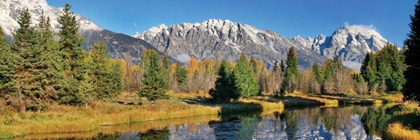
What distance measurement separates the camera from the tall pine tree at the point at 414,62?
32438mm

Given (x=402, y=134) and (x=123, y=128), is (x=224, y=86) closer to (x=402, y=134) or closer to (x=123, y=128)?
(x=123, y=128)

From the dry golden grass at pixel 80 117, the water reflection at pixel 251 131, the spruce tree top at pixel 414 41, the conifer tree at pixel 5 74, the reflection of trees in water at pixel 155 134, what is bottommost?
the reflection of trees in water at pixel 155 134

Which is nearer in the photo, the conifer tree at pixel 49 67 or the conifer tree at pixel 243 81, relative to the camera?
the conifer tree at pixel 49 67

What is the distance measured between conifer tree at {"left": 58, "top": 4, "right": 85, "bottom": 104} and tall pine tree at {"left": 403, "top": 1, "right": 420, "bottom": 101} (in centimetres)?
3654

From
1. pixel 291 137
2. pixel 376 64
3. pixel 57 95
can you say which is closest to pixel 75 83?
pixel 57 95

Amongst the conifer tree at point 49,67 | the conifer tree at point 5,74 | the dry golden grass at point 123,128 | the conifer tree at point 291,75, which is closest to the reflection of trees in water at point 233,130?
the dry golden grass at point 123,128

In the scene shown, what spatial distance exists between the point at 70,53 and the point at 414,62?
39.1 meters

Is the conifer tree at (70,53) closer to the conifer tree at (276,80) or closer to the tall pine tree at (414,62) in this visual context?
the tall pine tree at (414,62)

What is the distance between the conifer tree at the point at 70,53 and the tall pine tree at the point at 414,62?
120 feet

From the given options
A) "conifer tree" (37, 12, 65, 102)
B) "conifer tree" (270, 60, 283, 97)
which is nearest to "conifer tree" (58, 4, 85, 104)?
"conifer tree" (37, 12, 65, 102)

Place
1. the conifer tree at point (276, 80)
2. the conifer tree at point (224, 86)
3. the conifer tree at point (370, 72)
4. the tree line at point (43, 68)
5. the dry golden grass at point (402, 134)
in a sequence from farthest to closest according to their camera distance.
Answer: the conifer tree at point (276, 80), the conifer tree at point (370, 72), the conifer tree at point (224, 86), the tree line at point (43, 68), the dry golden grass at point (402, 134)

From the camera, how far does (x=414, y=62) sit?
33.0m

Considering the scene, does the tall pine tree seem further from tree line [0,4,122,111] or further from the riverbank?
tree line [0,4,122,111]

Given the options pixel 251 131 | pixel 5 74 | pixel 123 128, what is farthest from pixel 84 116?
pixel 251 131
